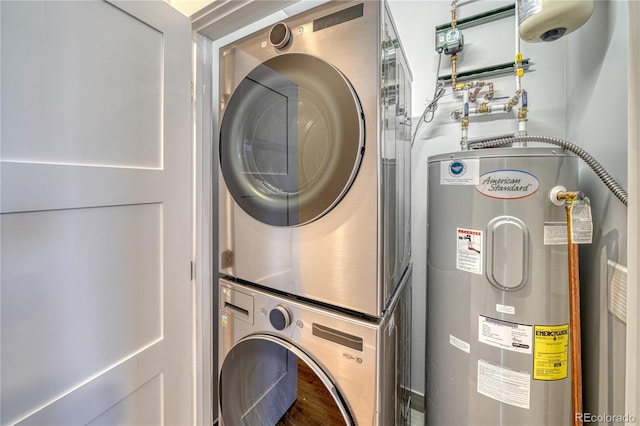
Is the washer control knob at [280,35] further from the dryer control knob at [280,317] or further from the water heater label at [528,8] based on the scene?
the dryer control knob at [280,317]

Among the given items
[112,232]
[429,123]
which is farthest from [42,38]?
[429,123]

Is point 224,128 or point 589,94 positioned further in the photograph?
point 224,128

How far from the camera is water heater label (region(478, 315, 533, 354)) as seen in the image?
83cm

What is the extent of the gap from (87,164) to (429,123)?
1.46 metres

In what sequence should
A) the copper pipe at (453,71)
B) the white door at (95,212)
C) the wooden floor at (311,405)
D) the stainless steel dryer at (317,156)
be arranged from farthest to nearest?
the copper pipe at (453,71) → the wooden floor at (311,405) → the stainless steel dryer at (317,156) → the white door at (95,212)

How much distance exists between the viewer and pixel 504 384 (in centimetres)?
86

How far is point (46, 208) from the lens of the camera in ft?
2.34

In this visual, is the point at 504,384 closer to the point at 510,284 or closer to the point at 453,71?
the point at 510,284

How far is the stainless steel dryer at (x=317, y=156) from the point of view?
0.79 m

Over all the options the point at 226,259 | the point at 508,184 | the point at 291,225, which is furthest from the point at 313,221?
the point at 508,184

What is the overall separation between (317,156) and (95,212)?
0.70m

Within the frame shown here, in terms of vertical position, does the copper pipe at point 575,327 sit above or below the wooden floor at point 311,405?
above

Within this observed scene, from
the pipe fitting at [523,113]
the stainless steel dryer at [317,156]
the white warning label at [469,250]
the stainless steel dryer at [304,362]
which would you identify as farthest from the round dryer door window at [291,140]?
the pipe fitting at [523,113]

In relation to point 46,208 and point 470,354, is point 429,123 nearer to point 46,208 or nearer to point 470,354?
point 470,354
